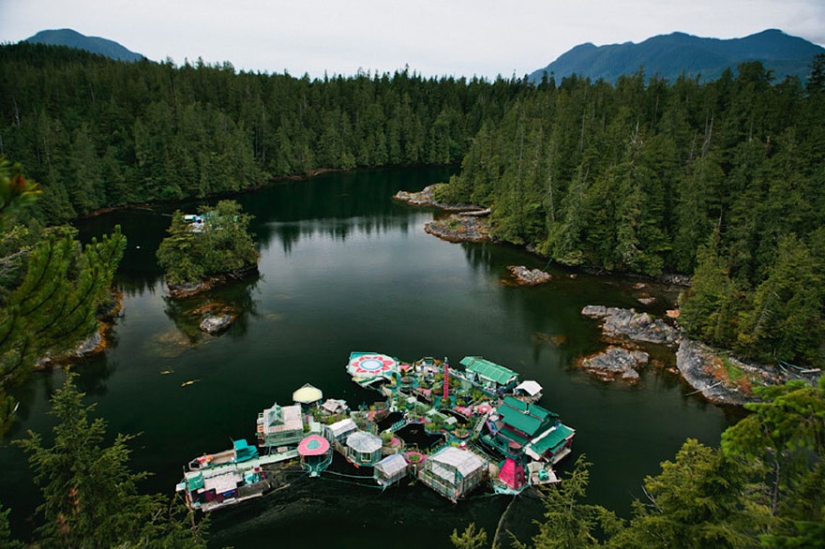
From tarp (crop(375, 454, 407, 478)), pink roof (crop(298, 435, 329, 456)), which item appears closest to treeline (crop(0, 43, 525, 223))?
pink roof (crop(298, 435, 329, 456))

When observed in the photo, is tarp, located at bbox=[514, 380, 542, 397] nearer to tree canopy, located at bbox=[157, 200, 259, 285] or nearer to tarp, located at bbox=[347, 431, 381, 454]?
tarp, located at bbox=[347, 431, 381, 454]

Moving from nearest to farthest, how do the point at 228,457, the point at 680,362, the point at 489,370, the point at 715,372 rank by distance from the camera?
the point at 228,457 → the point at 489,370 → the point at 715,372 → the point at 680,362

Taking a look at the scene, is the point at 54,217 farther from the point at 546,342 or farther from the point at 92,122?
the point at 546,342

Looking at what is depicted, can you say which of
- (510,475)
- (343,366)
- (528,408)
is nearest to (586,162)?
(528,408)

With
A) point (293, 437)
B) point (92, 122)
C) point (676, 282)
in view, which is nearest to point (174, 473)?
point (293, 437)

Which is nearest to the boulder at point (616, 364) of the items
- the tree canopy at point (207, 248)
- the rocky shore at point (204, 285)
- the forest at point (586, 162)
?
the forest at point (586, 162)

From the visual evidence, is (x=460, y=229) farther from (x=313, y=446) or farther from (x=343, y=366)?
(x=313, y=446)
